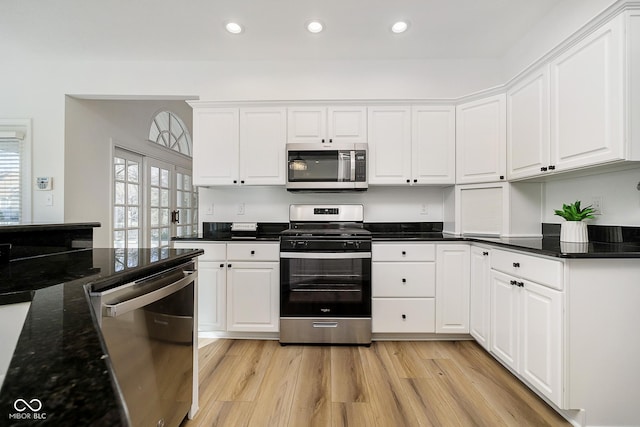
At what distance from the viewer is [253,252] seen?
7.98 ft

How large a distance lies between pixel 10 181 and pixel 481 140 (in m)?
4.59

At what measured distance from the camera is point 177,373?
51.1 inches

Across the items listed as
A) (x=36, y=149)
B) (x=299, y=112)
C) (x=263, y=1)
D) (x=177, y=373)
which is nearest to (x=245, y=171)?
(x=299, y=112)

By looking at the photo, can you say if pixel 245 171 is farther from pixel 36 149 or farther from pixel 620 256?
pixel 620 256

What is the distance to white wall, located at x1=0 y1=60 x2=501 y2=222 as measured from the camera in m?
2.79

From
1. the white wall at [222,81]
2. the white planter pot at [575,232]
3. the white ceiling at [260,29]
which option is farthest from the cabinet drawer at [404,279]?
the white ceiling at [260,29]

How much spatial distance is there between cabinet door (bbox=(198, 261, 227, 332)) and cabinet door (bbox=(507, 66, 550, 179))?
261cm

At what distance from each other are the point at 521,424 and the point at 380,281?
→ 121 centimetres

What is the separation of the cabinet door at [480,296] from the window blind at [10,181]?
14.2 ft

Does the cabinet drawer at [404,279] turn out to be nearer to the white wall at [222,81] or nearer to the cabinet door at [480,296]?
the cabinet door at [480,296]

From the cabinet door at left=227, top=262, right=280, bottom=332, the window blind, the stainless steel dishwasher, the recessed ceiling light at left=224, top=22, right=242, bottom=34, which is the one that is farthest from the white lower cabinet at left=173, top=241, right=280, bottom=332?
the window blind

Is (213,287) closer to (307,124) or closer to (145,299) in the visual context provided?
(145,299)

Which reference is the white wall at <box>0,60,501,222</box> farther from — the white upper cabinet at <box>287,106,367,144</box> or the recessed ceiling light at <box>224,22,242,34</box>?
the recessed ceiling light at <box>224,22,242,34</box>

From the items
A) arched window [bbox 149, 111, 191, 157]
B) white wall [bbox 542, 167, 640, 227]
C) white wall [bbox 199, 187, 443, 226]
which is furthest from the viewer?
arched window [bbox 149, 111, 191, 157]
